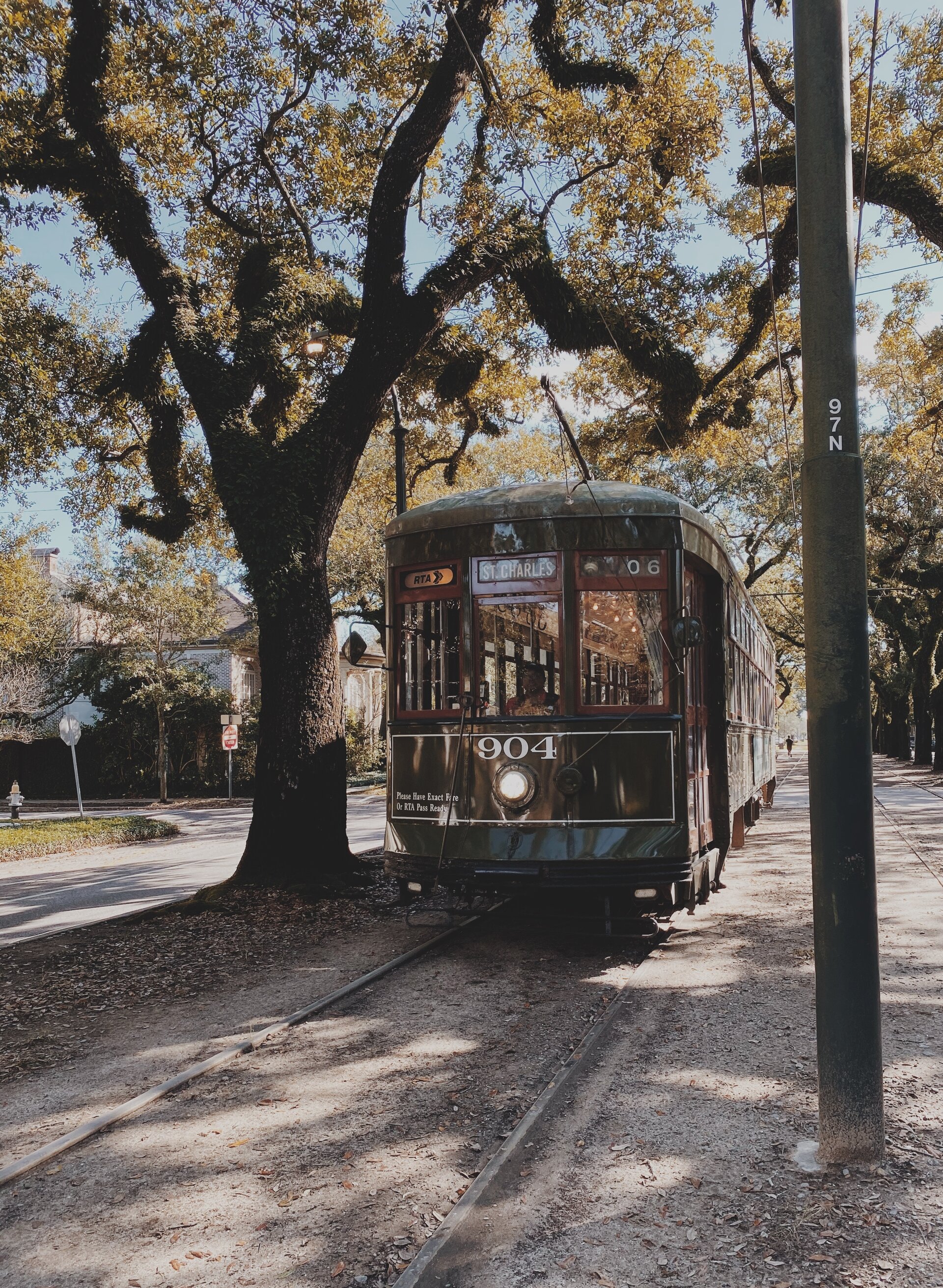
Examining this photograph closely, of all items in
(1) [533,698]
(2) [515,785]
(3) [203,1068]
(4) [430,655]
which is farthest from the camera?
(4) [430,655]

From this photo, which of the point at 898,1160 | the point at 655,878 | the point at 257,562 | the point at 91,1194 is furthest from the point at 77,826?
the point at 898,1160

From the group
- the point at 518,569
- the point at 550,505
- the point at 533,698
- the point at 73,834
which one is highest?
the point at 550,505

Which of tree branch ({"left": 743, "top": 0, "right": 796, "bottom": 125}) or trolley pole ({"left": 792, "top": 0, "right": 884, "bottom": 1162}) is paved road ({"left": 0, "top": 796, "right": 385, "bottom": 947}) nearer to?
trolley pole ({"left": 792, "top": 0, "right": 884, "bottom": 1162})

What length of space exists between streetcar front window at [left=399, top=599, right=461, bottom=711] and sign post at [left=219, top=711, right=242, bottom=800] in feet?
65.7

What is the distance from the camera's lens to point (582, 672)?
23.9ft

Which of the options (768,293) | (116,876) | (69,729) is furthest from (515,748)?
(69,729)

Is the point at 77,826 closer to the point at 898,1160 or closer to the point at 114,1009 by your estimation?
the point at 114,1009

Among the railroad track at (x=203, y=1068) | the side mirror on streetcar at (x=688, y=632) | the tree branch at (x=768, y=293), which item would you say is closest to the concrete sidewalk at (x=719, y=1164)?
the railroad track at (x=203, y=1068)

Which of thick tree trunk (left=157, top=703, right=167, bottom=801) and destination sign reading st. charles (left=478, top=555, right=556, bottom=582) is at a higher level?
destination sign reading st. charles (left=478, top=555, right=556, bottom=582)

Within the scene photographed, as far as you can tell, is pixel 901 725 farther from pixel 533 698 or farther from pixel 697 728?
pixel 533 698

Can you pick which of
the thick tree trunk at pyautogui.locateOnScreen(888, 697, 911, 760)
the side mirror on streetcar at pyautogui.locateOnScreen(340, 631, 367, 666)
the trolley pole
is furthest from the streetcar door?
the thick tree trunk at pyautogui.locateOnScreen(888, 697, 911, 760)

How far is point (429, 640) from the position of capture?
7.92 metres

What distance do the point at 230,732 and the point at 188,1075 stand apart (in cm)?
2291

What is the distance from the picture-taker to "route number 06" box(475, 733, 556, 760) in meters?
7.23
